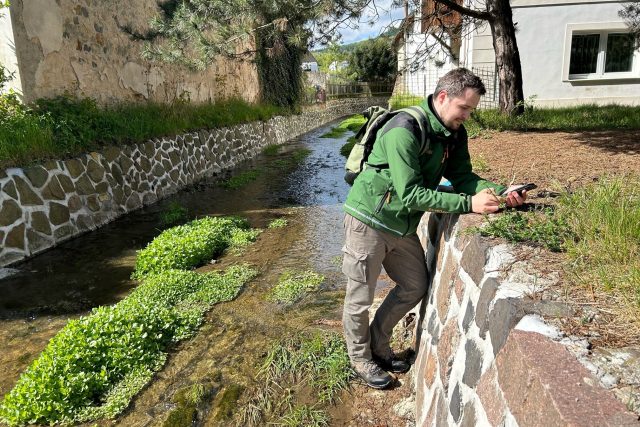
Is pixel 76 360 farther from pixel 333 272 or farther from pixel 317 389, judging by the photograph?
pixel 333 272

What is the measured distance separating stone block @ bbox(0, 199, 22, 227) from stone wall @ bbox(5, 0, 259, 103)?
196 cm

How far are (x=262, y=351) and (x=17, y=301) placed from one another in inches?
111

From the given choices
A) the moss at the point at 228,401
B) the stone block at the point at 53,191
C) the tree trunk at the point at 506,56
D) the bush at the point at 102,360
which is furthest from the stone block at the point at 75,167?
the tree trunk at the point at 506,56

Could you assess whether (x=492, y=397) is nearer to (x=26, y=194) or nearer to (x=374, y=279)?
(x=374, y=279)

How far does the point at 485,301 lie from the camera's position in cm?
197

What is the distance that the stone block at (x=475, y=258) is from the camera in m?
2.17

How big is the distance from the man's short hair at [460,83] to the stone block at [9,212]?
18.5 ft

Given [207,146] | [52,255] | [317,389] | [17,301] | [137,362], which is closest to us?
[317,389]

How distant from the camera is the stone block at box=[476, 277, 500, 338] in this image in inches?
75.7

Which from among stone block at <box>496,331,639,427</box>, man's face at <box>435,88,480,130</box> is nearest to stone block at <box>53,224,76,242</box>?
man's face at <box>435,88,480,130</box>

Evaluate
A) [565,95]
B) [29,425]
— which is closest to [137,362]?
[29,425]

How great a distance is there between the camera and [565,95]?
13.8 m

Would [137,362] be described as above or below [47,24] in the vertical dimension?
below

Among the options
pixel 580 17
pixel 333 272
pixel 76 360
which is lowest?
pixel 333 272
